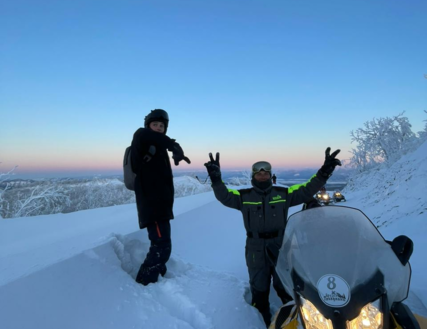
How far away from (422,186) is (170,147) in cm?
1046

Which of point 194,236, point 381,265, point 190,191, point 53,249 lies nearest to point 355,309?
point 381,265

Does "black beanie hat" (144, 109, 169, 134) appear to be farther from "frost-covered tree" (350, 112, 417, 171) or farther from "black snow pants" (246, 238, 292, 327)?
"frost-covered tree" (350, 112, 417, 171)

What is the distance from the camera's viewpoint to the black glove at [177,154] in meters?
3.36

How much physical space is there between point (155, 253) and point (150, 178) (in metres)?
0.99

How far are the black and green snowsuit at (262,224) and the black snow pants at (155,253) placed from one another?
89 cm

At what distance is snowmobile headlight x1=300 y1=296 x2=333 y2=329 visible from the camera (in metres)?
1.59

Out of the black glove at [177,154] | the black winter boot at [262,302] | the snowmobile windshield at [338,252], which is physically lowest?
the black winter boot at [262,302]

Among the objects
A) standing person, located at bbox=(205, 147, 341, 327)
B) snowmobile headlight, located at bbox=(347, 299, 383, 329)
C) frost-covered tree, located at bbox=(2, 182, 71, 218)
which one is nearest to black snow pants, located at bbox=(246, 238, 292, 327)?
standing person, located at bbox=(205, 147, 341, 327)

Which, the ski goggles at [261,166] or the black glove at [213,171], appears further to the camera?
the black glove at [213,171]

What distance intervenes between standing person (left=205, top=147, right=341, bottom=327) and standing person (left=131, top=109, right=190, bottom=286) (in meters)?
0.64

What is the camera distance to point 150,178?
3383mm

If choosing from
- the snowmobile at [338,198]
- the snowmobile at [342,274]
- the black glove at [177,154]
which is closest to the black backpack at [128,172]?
the black glove at [177,154]

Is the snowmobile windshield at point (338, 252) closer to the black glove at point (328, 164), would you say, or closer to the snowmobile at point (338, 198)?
the black glove at point (328, 164)

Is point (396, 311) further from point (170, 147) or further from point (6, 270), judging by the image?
point (6, 270)
